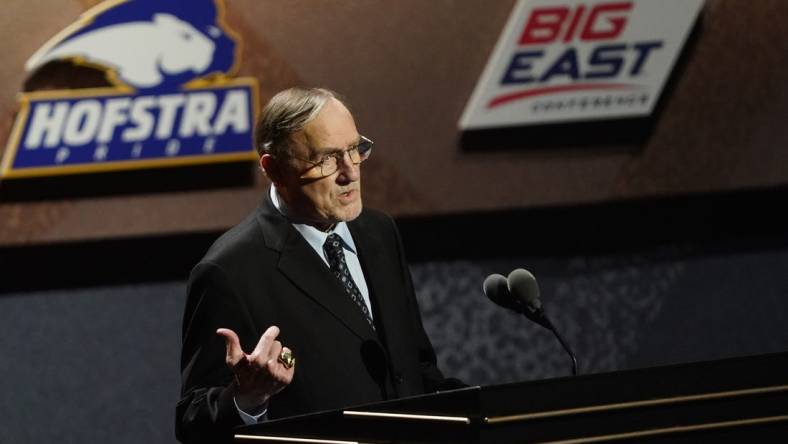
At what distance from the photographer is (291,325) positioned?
2.40 metres

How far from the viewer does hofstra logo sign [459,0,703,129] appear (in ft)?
14.9

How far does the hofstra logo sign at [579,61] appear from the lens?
455cm

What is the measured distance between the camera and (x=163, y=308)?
4457mm

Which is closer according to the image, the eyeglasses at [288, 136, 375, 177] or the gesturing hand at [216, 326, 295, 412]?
the gesturing hand at [216, 326, 295, 412]

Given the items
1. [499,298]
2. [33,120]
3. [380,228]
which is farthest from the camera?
[33,120]

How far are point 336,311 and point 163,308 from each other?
218 centimetres

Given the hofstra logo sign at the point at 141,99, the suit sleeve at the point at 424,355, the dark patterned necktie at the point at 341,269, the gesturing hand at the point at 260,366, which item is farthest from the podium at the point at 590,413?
the hofstra logo sign at the point at 141,99

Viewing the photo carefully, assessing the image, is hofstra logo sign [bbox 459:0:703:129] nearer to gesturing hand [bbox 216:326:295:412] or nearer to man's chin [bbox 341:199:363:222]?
man's chin [bbox 341:199:363:222]

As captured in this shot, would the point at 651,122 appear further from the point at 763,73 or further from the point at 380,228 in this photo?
the point at 380,228

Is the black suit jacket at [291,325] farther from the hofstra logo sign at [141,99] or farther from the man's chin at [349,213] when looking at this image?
the hofstra logo sign at [141,99]

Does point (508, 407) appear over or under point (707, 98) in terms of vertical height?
under

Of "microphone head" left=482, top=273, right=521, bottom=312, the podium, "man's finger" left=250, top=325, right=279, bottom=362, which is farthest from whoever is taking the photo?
"microphone head" left=482, top=273, right=521, bottom=312

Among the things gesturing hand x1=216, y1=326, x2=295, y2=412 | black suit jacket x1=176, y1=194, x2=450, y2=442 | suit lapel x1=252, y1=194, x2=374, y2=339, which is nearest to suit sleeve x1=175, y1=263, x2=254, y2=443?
black suit jacket x1=176, y1=194, x2=450, y2=442

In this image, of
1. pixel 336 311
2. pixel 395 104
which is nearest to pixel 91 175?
pixel 395 104
